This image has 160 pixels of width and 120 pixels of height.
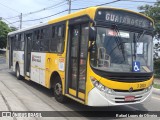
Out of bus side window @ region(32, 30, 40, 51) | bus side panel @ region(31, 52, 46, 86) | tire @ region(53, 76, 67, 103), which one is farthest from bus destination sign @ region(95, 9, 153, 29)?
bus side window @ region(32, 30, 40, 51)

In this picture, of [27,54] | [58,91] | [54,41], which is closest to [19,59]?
[27,54]

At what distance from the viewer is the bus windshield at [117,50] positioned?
27.7ft

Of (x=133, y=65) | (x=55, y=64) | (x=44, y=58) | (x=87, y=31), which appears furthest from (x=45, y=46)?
(x=133, y=65)

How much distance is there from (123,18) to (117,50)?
1026 millimetres

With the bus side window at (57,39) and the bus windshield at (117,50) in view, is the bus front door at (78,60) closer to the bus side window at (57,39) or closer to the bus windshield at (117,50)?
the bus windshield at (117,50)

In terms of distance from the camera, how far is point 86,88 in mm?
8531

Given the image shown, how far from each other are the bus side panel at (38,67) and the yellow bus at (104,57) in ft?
5.87

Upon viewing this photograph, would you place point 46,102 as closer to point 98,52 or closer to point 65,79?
point 65,79

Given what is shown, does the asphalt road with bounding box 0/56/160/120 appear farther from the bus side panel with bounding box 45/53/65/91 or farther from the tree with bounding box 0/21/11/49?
the tree with bounding box 0/21/11/49

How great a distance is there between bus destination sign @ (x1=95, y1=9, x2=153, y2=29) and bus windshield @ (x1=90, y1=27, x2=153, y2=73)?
287 millimetres

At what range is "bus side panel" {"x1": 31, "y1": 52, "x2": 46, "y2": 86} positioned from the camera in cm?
1265

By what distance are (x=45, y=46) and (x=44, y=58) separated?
1.60ft

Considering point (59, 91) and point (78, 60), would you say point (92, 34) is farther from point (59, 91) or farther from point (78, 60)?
point (59, 91)

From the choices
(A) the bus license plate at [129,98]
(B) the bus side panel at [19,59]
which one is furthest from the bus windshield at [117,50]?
(B) the bus side panel at [19,59]
